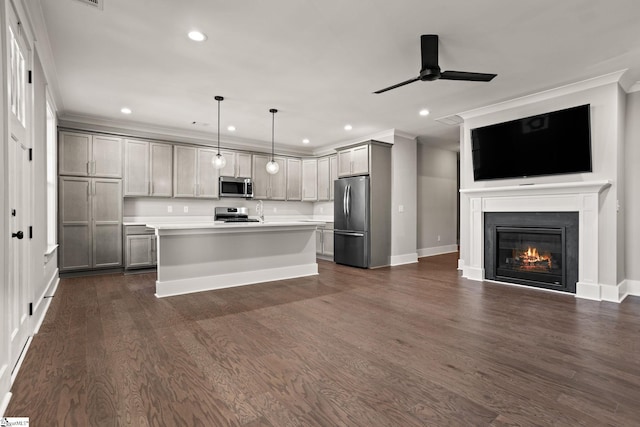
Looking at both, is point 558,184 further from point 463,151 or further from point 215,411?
point 215,411

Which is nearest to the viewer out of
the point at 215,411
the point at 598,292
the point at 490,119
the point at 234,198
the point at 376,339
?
the point at 215,411

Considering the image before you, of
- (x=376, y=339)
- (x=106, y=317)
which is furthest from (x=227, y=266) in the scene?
(x=376, y=339)

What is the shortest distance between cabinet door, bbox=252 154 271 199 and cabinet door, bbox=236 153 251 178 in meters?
0.13

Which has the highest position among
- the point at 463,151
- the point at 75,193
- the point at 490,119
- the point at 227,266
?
the point at 490,119

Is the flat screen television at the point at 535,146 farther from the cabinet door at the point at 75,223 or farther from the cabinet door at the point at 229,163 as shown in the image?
the cabinet door at the point at 75,223

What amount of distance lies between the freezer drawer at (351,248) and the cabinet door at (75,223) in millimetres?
4353

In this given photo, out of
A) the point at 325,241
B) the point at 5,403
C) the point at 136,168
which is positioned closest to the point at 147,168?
the point at 136,168

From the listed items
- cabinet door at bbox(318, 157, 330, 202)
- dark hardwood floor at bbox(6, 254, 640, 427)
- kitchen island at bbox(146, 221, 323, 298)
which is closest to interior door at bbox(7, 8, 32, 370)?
dark hardwood floor at bbox(6, 254, 640, 427)

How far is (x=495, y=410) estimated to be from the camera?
174 cm

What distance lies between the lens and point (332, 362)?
7.54 feet

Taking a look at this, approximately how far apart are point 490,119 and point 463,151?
0.63 metres

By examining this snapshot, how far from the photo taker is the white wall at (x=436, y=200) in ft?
25.2

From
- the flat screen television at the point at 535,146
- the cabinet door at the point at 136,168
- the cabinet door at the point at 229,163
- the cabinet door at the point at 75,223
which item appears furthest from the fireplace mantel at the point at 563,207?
the cabinet door at the point at 75,223

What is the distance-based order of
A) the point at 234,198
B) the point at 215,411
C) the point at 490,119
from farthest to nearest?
the point at 234,198
the point at 490,119
the point at 215,411
